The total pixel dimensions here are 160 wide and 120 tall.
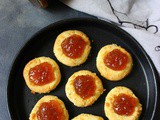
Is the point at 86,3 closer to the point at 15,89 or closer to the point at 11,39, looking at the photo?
the point at 11,39

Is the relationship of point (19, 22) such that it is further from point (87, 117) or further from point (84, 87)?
point (87, 117)

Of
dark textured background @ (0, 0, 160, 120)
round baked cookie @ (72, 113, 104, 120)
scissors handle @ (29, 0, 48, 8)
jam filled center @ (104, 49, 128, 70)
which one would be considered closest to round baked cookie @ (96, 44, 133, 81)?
jam filled center @ (104, 49, 128, 70)

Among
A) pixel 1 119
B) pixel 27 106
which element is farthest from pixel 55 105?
pixel 1 119

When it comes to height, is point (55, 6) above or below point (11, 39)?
above

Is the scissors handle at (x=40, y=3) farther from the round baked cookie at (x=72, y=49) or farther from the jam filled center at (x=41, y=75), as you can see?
the jam filled center at (x=41, y=75)

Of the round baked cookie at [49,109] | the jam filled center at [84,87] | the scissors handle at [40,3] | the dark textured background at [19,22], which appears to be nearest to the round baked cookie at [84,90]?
the jam filled center at [84,87]

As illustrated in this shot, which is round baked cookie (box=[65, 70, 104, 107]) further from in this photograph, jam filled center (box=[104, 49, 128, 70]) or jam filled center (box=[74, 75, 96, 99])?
jam filled center (box=[104, 49, 128, 70])
